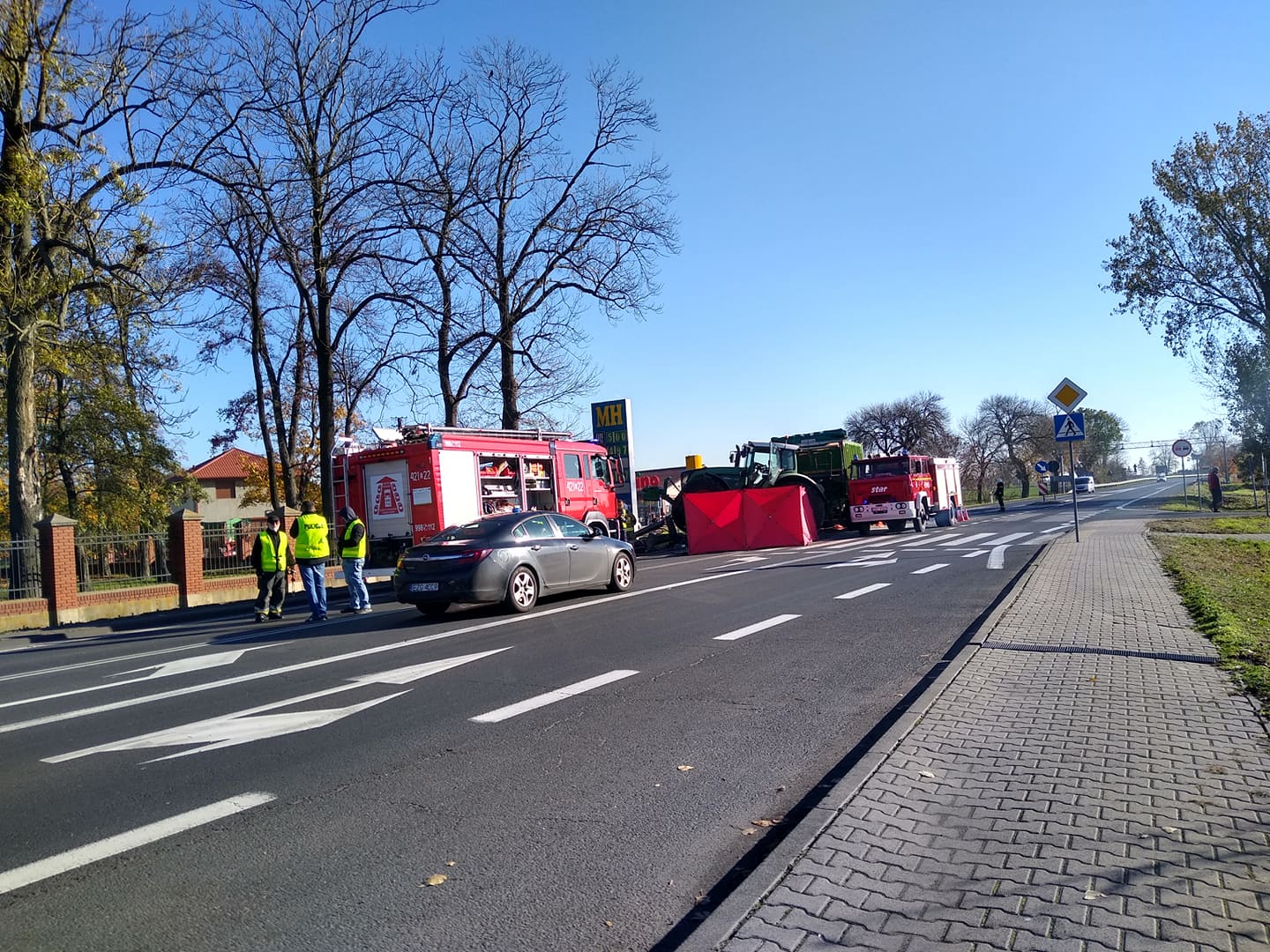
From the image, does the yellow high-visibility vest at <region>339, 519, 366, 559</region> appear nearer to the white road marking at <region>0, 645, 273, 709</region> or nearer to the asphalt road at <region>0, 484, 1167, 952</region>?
the asphalt road at <region>0, 484, 1167, 952</region>

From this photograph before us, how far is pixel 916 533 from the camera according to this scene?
29.1 metres

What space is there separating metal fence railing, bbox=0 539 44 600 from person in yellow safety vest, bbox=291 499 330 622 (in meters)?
6.99

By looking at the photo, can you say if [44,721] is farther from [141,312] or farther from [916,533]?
[916,533]

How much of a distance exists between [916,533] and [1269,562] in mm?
13866

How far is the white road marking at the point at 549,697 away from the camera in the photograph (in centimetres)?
671

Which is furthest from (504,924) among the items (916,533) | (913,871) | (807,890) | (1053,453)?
(1053,453)

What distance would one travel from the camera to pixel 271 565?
1488 cm

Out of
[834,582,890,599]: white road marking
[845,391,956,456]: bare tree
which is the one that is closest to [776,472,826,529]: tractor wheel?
[834,582,890,599]: white road marking

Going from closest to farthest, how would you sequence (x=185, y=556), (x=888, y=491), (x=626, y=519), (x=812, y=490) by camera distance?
(x=185, y=556)
(x=626, y=519)
(x=888, y=491)
(x=812, y=490)

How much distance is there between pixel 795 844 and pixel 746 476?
24.5 m

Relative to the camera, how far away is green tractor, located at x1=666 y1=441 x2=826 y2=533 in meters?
28.3

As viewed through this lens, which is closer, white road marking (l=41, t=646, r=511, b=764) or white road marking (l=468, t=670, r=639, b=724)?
white road marking (l=41, t=646, r=511, b=764)

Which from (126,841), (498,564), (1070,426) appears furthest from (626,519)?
(126,841)

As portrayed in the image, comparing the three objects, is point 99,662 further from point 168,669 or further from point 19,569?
point 19,569
